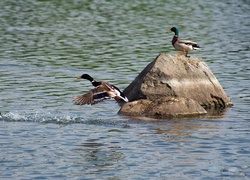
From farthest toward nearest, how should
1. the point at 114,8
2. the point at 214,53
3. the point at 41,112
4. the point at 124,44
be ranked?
the point at 114,8 → the point at 124,44 → the point at 214,53 → the point at 41,112

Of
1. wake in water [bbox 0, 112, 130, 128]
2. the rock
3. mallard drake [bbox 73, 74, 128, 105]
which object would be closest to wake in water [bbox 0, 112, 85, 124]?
wake in water [bbox 0, 112, 130, 128]

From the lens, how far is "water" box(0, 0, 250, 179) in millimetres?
16625

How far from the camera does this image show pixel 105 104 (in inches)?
996

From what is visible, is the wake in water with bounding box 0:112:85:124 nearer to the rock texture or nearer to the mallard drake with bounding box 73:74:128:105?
the mallard drake with bounding box 73:74:128:105

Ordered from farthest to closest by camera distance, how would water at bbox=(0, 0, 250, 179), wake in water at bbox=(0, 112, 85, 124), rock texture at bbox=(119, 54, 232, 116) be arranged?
rock texture at bbox=(119, 54, 232, 116), wake in water at bbox=(0, 112, 85, 124), water at bbox=(0, 0, 250, 179)

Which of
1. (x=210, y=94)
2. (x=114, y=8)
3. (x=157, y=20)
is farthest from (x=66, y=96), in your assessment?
(x=114, y=8)

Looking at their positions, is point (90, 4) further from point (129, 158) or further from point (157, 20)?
point (129, 158)

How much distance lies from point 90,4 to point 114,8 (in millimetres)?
3405

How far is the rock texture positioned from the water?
681 millimetres

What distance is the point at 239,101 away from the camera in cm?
2550

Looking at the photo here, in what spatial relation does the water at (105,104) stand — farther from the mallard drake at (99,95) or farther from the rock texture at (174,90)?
the mallard drake at (99,95)

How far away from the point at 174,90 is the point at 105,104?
3067mm

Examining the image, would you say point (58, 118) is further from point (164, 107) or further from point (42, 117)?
point (164, 107)

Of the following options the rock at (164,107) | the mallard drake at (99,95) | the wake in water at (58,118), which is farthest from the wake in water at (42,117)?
the rock at (164,107)
